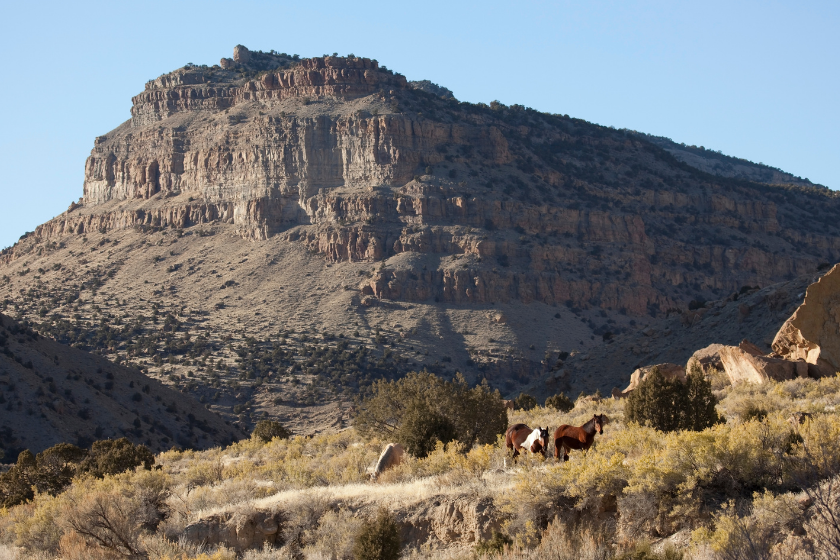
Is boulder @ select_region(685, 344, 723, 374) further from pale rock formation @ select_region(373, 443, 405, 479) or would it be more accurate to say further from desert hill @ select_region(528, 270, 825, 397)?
pale rock formation @ select_region(373, 443, 405, 479)

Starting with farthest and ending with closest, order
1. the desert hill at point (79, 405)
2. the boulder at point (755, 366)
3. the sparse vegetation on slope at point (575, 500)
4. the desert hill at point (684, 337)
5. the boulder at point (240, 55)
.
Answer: the boulder at point (240, 55), the desert hill at point (684, 337), the desert hill at point (79, 405), the boulder at point (755, 366), the sparse vegetation on slope at point (575, 500)

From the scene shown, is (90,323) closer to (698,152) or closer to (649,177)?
(649,177)

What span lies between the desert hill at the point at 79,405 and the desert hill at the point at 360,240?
11.9 metres

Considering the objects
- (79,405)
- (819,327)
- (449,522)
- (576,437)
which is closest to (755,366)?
(819,327)

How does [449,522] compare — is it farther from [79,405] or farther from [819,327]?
[79,405]

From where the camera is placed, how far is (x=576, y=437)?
1711 centimetres

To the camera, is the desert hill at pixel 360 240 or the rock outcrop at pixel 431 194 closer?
the desert hill at pixel 360 240

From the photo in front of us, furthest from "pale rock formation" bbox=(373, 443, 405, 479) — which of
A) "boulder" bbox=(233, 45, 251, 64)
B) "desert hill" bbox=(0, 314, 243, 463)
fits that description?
"boulder" bbox=(233, 45, 251, 64)

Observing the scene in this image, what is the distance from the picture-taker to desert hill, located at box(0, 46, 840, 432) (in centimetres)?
7619

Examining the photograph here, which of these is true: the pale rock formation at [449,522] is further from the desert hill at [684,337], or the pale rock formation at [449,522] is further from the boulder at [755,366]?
the desert hill at [684,337]

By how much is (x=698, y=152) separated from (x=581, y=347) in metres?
124

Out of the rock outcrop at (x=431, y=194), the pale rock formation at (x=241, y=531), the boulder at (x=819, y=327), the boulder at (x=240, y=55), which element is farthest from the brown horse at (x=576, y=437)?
the boulder at (x=240, y=55)

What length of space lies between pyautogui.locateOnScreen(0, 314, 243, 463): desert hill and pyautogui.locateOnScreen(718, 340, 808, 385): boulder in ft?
96.4

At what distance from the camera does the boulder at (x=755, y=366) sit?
27141 mm
